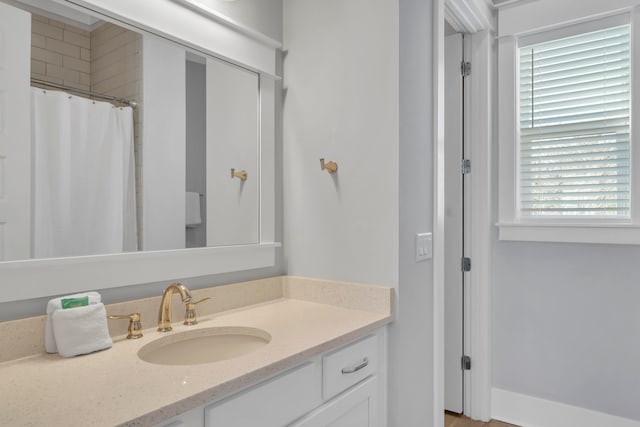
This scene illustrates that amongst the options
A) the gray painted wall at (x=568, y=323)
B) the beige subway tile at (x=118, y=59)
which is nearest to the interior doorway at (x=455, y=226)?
the gray painted wall at (x=568, y=323)

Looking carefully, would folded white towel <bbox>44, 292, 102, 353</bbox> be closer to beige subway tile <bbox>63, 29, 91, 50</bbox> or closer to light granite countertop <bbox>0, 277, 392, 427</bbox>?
light granite countertop <bbox>0, 277, 392, 427</bbox>

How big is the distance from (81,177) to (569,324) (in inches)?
93.5

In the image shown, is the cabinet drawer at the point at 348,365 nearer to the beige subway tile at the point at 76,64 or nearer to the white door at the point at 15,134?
the white door at the point at 15,134

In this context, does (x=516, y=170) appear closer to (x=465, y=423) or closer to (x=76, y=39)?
(x=465, y=423)

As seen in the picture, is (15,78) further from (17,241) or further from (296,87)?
(296,87)

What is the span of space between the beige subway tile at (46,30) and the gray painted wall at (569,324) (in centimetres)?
229

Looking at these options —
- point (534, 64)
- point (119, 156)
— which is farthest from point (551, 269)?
point (119, 156)

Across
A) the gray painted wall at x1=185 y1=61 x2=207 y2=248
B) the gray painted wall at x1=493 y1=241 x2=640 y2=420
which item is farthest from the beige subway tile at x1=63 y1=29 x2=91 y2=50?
the gray painted wall at x1=493 y1=241 x2=640 y2=420

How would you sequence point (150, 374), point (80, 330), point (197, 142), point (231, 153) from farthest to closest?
point (231, 153)
point (197, 142)
point (80, 330)
point (150, 374)

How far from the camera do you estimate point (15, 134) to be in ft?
3.60

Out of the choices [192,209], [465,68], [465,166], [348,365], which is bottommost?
[348,365]

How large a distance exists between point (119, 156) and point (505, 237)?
2.03m

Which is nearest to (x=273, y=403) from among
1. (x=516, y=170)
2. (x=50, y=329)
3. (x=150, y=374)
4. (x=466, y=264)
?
(x=150, y=374)

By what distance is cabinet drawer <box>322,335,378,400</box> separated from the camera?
122 centimetres
